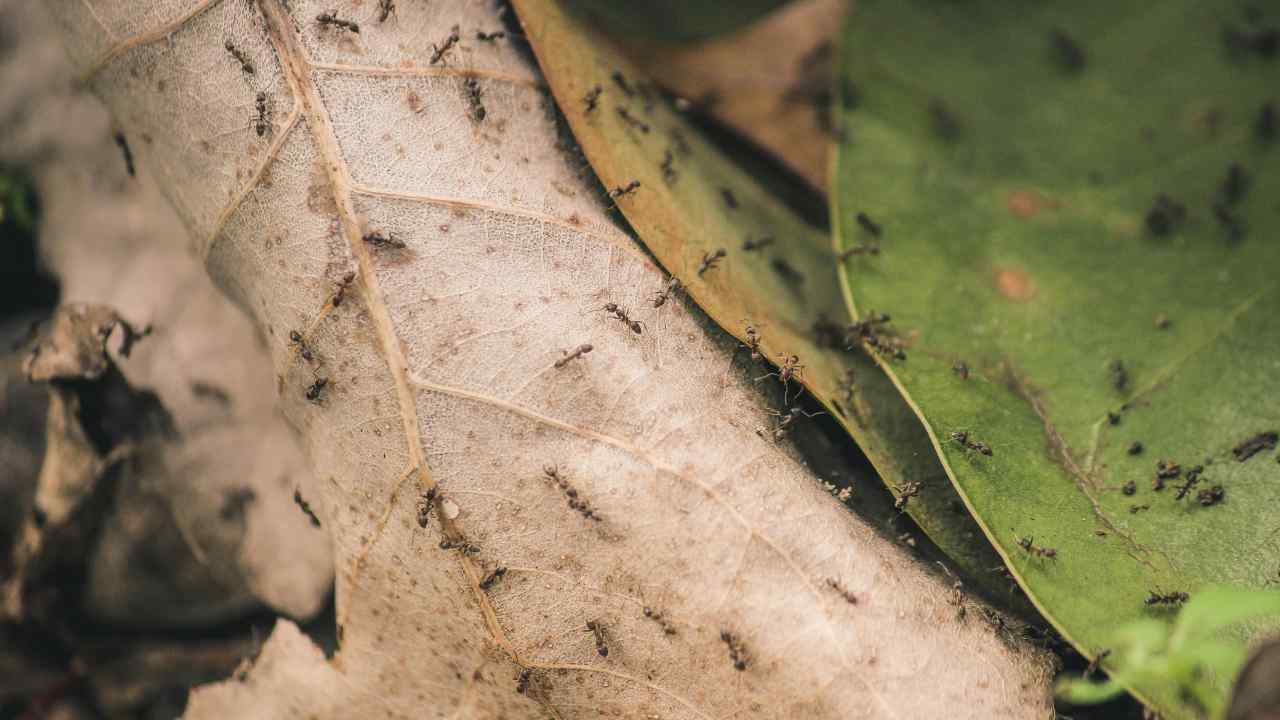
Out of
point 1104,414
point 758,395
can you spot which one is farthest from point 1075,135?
point 758,395

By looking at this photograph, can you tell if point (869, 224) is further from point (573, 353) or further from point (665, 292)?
point (573, 353)

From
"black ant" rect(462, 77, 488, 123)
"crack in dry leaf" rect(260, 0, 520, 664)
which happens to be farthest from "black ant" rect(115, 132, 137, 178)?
"black ant" rect(462, 77, 488, 123)

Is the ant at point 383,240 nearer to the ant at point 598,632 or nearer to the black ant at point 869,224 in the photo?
the ant at point 598,632

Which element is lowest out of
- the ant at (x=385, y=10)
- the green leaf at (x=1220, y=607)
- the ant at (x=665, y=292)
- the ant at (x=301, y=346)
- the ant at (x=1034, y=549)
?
the ant at (x=1034, y=549)

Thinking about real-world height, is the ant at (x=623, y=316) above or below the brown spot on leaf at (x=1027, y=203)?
below

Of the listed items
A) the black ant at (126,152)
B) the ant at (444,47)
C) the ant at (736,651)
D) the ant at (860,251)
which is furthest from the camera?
the black ant at (126,152)

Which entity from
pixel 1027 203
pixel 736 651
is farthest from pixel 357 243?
pixel 1027 203

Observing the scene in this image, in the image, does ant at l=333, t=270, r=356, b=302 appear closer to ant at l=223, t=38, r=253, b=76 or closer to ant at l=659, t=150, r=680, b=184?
ant at l=223, t=38, r=253, b=76

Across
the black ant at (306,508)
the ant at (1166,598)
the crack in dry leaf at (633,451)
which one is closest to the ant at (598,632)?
the crack in dry leaf at (633,451)
